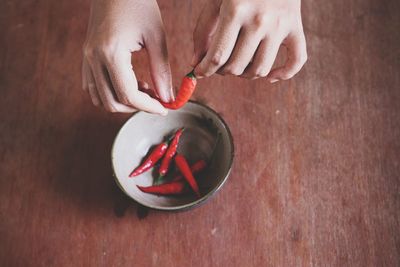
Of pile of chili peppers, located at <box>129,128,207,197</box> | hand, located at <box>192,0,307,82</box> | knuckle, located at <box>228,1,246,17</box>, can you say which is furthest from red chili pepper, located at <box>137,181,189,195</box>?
knuckle, located at <box>228,1,246,17</box>

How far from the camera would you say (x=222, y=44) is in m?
0.70

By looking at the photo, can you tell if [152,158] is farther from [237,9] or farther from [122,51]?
[237,9]

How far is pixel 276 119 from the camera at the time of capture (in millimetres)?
1051

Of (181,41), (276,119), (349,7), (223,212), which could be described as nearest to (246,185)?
(223,212)

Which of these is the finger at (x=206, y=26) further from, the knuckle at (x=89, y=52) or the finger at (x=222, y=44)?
the knuckle at (x=89, y=52)

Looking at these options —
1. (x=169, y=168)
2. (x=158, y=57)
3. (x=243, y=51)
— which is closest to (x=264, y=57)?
(x=243, y=51)

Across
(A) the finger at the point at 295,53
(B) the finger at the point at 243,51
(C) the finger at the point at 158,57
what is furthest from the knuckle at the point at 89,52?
(A) the finger at the point at 295,53

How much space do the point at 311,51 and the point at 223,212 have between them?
1.58 ft

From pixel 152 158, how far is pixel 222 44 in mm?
393

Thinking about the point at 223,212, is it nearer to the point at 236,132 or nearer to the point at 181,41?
the point at 236,132

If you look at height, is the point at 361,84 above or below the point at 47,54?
below

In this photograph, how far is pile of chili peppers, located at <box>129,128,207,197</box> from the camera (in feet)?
3.17

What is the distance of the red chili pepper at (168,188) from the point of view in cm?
96

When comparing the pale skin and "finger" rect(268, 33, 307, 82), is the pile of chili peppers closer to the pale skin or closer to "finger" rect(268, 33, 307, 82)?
the pale skin
